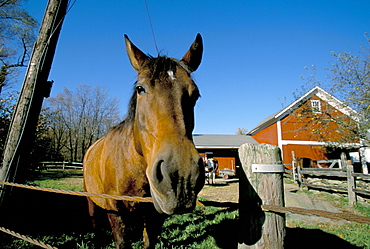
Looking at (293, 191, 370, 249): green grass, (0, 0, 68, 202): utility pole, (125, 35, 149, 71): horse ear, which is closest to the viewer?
(125, 35, 149, 71): horse ear

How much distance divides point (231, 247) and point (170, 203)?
3.11 meters

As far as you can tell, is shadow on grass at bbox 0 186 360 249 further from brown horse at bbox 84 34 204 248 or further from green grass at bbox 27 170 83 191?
green grass at bbox 27 170 83 191

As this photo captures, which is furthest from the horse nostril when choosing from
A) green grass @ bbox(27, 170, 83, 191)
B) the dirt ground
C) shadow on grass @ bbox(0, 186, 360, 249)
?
green grass @ bbox(27, 170, 83, 191)

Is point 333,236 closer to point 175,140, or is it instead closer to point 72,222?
point 175,140

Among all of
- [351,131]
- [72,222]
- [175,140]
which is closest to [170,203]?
[175,140]

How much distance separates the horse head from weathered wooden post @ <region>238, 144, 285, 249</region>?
0.45m

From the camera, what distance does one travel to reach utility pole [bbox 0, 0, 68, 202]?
283 cm

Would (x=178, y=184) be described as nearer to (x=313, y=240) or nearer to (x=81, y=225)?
(x=81, y=225)

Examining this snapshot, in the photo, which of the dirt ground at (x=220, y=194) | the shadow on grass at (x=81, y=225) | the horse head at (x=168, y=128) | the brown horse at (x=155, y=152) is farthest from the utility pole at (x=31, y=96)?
the dirt ground at (x=220, y=194)

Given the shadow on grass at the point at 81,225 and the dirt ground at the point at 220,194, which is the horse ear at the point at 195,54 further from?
the dirt ground at the point at 220,194

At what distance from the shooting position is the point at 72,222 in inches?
181

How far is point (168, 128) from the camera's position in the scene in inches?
59.3

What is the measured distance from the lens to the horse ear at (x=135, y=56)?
2.23 m

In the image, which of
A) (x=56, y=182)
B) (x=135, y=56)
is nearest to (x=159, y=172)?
(x=135, y=56)
